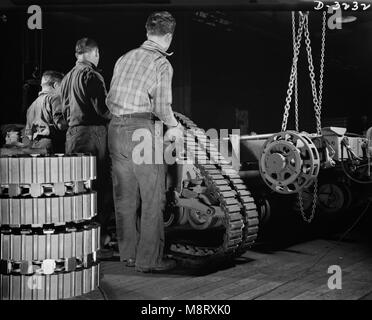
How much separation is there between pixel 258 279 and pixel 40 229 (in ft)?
5.51

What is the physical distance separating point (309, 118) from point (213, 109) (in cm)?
369

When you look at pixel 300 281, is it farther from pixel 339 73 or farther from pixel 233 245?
pixel 339 73

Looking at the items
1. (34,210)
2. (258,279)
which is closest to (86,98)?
(34,210)

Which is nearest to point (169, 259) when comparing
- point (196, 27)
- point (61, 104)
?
point (61, 104)

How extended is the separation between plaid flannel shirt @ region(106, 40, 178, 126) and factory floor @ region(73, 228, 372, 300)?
51.0 inches

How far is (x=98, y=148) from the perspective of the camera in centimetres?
410

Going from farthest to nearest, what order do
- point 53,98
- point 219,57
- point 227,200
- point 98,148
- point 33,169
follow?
point 219,57 → point 53,98 → point 98,148 → point 227,200 → point 33,169

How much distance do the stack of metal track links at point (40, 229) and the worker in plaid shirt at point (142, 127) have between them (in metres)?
0.76

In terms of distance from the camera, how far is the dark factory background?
4410 mm

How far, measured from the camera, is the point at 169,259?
3666mm

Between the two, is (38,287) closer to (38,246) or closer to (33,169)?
(38,246)

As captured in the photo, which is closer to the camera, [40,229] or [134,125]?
[40,229]

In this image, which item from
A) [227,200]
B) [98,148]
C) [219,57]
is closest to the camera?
[227,200]

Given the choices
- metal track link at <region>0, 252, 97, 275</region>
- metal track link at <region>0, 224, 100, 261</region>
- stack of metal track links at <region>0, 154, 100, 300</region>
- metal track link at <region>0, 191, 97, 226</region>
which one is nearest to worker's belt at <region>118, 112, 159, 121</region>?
stack of metal track links at <region>0, 154, 100, 300</region>
